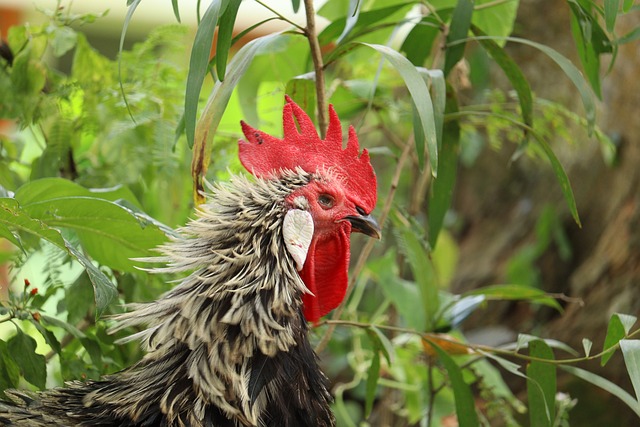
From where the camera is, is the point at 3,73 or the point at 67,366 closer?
the point at 67,366

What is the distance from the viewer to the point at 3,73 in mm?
2113

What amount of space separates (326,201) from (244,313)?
1.02ft

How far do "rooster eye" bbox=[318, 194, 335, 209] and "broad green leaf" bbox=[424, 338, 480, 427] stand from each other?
542 millimetres

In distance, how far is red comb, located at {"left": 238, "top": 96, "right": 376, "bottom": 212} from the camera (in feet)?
5.46

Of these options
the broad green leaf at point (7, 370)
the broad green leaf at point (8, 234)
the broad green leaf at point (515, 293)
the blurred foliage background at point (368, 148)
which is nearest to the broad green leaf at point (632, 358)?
the blurred foliage background at point (368, 148)

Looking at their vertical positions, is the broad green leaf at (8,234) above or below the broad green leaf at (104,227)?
above

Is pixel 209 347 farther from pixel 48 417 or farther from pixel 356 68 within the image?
pixel 356 68

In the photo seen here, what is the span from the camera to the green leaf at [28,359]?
66.5 inches

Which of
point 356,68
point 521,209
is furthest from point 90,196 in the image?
point 521,209

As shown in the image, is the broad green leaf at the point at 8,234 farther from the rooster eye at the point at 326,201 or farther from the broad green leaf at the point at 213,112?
the rooster eye at the point at 326,201

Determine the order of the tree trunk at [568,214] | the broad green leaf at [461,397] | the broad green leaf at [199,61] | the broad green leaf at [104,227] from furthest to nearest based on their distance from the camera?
the tree trunk at [568,214], the broad green leaf at [461,397], the broad green leaf at [104,227], the broad green leaf at [199,61]

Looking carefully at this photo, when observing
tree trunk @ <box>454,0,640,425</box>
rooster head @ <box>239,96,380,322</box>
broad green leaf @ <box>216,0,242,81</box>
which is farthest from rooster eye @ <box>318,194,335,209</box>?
tree trunk @ <box>454,0,640,425</box>

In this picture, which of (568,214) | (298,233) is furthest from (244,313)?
(568,214)

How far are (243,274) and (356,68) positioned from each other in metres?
1.58
